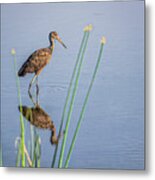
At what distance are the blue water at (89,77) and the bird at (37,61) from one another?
0.02 meters

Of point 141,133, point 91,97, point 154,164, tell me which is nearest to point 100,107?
point 91,97

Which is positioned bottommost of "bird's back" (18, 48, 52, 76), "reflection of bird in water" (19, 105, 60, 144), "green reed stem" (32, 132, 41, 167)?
"green reed stem" (32, 132, 41, 167)

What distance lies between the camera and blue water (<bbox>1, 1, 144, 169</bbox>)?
1.72 m

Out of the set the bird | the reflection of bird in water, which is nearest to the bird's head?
the bird

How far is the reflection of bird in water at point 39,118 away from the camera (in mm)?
1769

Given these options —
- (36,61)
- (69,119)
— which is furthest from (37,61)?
(69,119)

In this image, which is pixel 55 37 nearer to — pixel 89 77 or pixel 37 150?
pixel 89 77

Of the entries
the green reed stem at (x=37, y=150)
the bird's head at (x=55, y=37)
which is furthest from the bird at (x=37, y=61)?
the green reed stem at (x=37, y=150)

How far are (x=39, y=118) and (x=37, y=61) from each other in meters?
0.21

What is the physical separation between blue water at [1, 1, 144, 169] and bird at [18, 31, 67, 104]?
15 mm

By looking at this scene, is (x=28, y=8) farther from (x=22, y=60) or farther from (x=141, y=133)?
(x=141, y=133)

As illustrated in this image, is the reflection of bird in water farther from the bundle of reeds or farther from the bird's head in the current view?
the bird's head

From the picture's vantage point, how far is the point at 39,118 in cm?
179

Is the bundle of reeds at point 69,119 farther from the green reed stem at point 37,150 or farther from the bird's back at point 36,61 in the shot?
the bird's back at point 36,61
